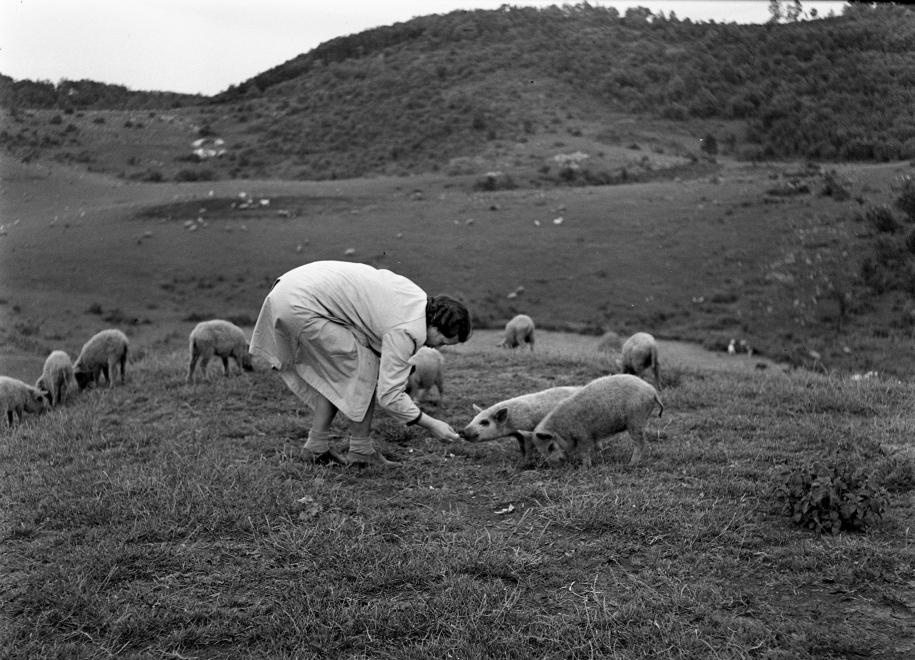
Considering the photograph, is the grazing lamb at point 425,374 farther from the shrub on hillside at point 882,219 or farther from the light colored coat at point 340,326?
the shrub on hillside at point 882,219

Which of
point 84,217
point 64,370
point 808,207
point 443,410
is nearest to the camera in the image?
point 443,410

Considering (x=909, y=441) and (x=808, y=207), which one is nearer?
(x=909, y=441)

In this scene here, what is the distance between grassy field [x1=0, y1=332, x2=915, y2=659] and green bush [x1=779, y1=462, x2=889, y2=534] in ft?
0.30

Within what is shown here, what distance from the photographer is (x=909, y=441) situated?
7.20 m

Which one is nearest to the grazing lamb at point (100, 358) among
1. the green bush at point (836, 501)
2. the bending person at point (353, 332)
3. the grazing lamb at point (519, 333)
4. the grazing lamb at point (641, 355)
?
the bending person at point (353, 332)

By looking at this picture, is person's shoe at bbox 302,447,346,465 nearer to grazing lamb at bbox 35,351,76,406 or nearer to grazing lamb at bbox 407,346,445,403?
grazing lamb at bbox 407,346,445,403

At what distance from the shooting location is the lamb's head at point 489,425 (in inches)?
286

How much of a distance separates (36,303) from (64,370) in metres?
7.93

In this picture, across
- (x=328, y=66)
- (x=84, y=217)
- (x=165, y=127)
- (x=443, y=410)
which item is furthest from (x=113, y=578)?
(x=165, y=127)

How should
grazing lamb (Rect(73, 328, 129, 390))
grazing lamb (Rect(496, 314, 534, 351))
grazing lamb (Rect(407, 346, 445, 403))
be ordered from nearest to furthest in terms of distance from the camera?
grazing lamb (Rect(407, 346, 445, 403))
grazing lamb (Rect(73, 328, 129, 390))
grazing lamb (Rect(496, 314, 534, 351))

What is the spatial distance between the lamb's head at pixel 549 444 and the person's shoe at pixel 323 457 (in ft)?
5.62

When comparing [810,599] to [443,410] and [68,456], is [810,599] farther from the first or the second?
[68,456]

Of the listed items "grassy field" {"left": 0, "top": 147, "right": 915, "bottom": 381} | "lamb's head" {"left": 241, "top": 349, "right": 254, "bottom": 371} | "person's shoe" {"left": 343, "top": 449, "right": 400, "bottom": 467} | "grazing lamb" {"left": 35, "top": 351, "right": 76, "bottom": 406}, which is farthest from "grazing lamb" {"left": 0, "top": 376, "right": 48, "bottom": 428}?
"person's shoe" {"left": 343, "top": 449, "right": 400, "bottom": 467}

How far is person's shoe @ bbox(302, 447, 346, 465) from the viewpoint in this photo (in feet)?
22.1
